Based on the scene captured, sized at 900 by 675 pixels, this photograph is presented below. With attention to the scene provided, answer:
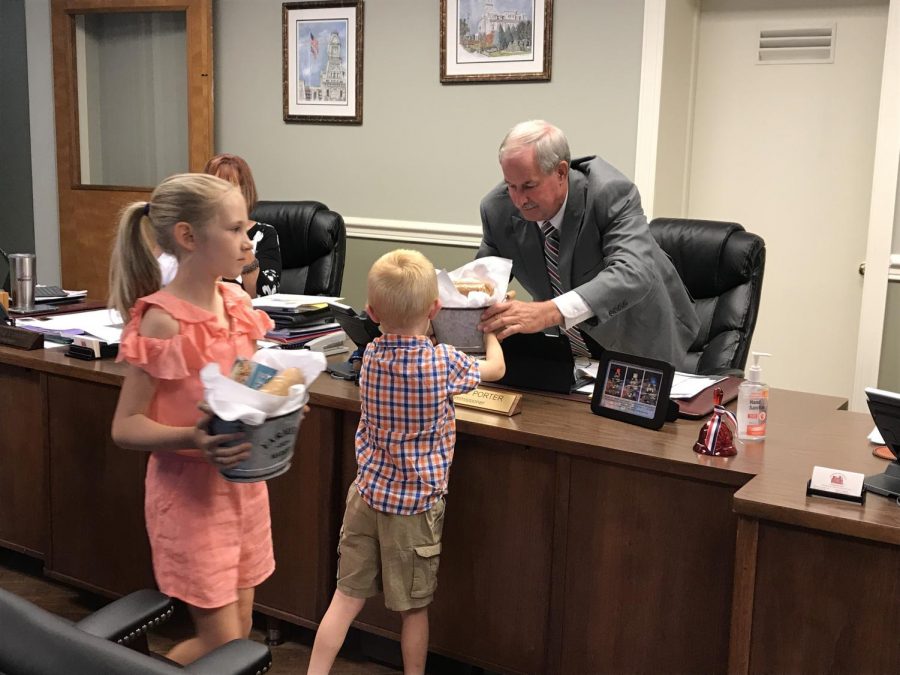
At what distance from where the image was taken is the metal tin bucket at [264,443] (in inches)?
57.2

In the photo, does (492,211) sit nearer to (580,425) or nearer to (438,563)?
(580,425)

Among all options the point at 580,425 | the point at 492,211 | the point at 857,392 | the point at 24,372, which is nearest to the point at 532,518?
the point at 580,425

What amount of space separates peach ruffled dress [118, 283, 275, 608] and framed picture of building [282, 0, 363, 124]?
116 inches

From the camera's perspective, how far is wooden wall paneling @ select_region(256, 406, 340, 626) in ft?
7.26

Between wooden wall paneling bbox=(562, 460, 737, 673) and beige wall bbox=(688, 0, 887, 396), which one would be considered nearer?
wooden wall paneling bbox=(562, 460, 737, 673)

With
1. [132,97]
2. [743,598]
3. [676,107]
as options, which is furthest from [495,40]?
[743,598]

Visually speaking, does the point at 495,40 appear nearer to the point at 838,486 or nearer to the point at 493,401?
the point at 493,401

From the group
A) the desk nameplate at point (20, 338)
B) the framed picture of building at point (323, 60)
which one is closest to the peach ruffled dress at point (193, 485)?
the desk nameplate at point (20, 338)

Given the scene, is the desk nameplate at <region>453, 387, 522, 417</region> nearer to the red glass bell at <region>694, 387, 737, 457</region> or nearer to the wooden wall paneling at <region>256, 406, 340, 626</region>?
the wooden wall paneling at <region>256, 406, 340, 626</region>

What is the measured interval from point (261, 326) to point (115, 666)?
3.44ft

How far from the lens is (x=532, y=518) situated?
1997mm

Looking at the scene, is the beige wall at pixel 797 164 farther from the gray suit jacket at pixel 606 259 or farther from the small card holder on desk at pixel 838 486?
the small card holder on desk at pixel 838 486

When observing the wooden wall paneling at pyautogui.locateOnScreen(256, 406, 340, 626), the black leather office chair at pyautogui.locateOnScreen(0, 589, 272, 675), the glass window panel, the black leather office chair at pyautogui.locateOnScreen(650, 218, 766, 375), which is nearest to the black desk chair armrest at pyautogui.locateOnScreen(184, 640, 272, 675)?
the black leather office chair at pyautogui.locateOnScreen(0, 589, 272, 675)

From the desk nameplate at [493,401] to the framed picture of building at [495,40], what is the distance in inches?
90.0
